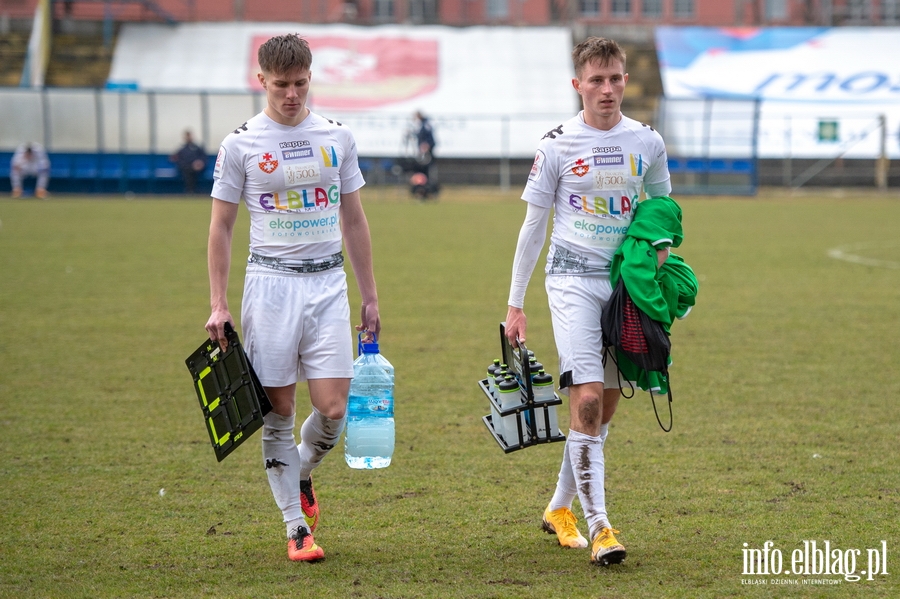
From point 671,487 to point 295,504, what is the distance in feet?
6.67

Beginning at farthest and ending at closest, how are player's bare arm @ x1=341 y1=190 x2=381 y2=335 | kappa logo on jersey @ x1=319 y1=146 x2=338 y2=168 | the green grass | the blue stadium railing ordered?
the blue stadium railing → player's bare arm @ x1=341 y1=190 x2=381 y2=335 → kappa logo on jersey @ x1=319 y1=146 x2=338 y2=168 → the green grass

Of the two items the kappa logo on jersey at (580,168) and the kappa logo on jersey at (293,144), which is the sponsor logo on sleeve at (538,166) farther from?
the kappa logo on jersey at (293,144)

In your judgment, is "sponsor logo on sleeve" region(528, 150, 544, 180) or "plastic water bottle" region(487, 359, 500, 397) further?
"plastic water bottle" region(487, 359, 500, 397)

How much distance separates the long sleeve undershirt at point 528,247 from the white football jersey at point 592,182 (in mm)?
52

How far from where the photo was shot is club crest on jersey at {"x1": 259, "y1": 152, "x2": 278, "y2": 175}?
4523 millimetres

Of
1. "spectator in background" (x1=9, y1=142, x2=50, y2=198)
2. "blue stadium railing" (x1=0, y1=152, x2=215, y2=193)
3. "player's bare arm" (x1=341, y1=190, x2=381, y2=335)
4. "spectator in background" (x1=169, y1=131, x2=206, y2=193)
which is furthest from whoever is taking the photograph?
"blue stadium railing" (x1=0, y1=152, x2=215, y2=193)

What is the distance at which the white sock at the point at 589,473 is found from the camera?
14.9 feet

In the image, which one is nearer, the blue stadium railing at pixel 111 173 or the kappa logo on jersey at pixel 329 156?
the kappa logo on jersey at pixel 329 156

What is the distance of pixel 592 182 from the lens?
4.67 metres

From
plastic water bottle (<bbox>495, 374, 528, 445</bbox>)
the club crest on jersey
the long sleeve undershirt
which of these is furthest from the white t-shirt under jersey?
plastic water bottle (<bbox>495, 374, 528, 445</bbox>)

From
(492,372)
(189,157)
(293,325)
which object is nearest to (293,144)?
(293,325)

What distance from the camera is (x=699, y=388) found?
8117 mm

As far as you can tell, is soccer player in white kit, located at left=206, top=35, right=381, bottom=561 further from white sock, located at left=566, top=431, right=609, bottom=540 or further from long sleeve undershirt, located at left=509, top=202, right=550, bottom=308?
white sock, located at left=566, top=431, right=609, bottom=540

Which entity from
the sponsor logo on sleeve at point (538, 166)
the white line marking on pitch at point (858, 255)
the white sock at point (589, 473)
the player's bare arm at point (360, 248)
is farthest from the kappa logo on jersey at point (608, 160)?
the white line marking on pitch at point (858, 255)
